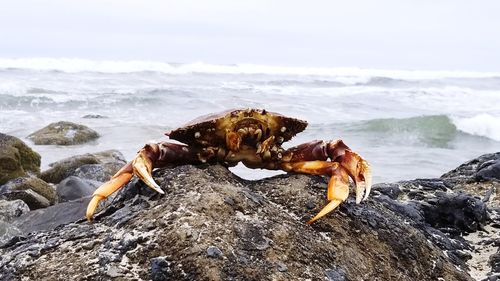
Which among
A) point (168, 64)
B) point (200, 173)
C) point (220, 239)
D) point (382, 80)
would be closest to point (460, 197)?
point (200, 173)

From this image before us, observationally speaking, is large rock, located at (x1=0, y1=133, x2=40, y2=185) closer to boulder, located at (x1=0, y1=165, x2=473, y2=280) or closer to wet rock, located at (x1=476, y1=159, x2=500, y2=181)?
wet rock, located at (x1=476, y1=159, x2=500, y2=181)

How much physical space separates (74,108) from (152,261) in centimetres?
1964

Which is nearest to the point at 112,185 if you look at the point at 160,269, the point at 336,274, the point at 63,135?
the point at 160,269

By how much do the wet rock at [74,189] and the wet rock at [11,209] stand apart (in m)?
0.80

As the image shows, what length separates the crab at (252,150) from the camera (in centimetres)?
272

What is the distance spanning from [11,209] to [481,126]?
14.5m

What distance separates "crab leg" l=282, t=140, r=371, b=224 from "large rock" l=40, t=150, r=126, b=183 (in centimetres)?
619

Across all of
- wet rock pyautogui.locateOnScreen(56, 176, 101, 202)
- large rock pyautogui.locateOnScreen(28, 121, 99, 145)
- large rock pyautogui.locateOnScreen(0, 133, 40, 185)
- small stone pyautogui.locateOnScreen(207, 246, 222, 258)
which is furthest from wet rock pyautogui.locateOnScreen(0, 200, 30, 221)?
large rock pyautogui.locateOnScreen(28, 121, 99, 145)

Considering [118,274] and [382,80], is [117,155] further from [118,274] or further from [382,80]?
[382,80]

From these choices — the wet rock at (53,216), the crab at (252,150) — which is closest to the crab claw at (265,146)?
the crab at (252,150)

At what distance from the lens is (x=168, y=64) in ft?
146

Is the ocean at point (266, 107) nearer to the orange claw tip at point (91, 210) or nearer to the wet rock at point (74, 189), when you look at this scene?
the wet rock at point (74, 189)

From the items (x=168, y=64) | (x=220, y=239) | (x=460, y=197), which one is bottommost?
(x=168, y=64)

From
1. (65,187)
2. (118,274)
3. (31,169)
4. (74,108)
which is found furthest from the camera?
(74,108)
